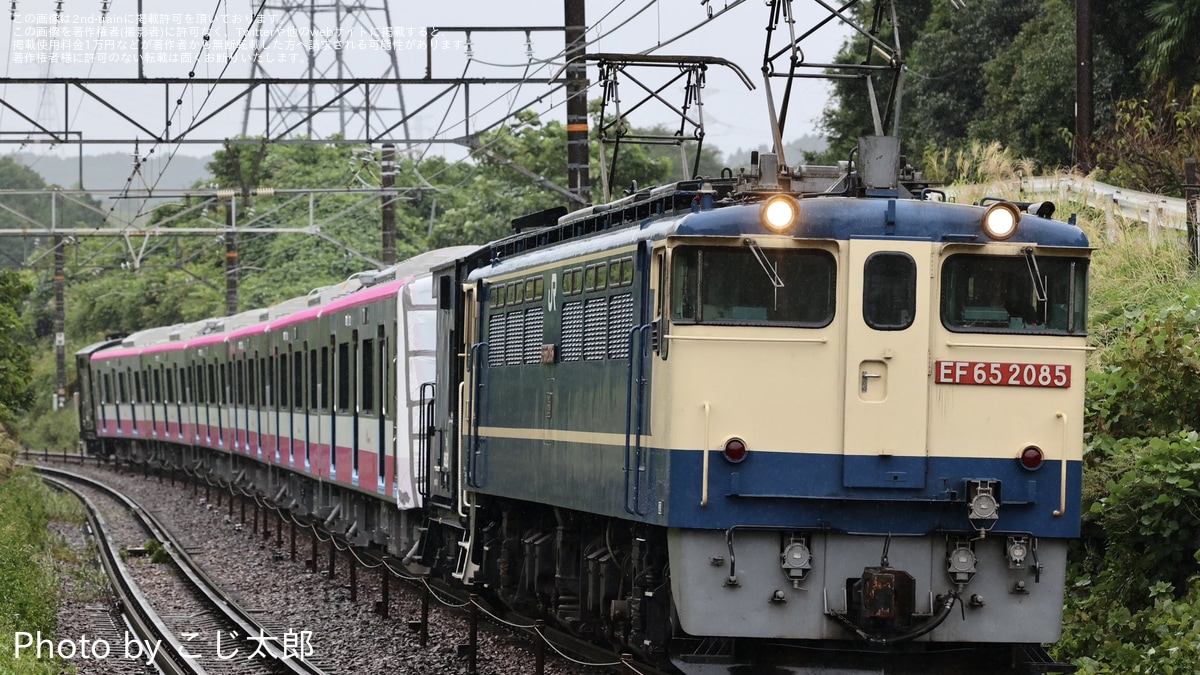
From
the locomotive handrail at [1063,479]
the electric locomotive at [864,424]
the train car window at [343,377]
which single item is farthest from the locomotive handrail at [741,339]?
the train car window at [343,377]

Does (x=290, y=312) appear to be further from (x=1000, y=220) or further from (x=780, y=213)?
(x=1000, y=220)

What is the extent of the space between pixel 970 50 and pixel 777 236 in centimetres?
2950

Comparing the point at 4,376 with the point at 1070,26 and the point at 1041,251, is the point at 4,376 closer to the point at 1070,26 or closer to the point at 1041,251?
the point at 1070,26

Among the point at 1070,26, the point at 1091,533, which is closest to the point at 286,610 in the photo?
the point at 1091,533

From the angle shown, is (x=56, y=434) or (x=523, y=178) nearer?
(x=523, y=178)

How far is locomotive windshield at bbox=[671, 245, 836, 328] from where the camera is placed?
10.1 m

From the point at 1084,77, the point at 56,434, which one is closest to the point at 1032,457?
the point at 1084,77

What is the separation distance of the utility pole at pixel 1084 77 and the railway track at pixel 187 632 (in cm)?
1327

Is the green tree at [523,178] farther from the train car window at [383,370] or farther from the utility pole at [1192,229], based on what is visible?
the utility pole at [1192,229]

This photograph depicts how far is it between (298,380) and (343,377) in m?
3.74

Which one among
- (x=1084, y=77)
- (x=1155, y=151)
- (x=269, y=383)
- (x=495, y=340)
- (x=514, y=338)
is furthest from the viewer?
(x=269, y=383)

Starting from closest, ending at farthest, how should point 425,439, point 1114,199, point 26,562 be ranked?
1. point 26,562
2. point 425,439
3. point 1114,199

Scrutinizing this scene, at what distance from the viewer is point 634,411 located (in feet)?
35.3

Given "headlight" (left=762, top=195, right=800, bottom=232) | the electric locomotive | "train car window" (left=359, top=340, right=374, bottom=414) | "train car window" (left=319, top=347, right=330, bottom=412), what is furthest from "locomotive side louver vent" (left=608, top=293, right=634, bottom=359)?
"train car window" (left=319, top=347, right=330, bottom=412)
